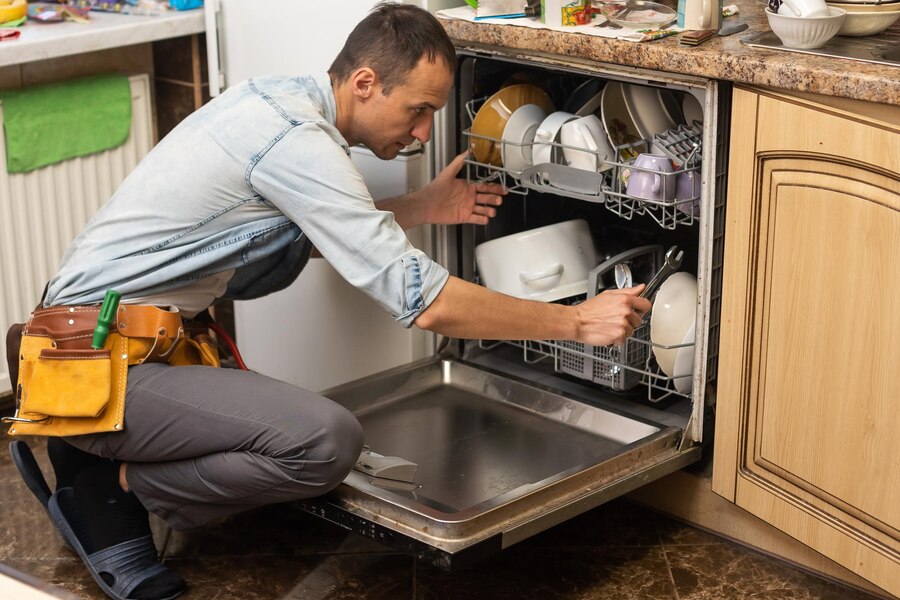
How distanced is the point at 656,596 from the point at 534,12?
1069 mm

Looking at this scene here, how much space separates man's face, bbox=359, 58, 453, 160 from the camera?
192cm

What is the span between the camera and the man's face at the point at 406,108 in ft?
6.31

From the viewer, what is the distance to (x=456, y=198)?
2.28 metres

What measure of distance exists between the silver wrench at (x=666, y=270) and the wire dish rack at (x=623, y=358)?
6 centimetres

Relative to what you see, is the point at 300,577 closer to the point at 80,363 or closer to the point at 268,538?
the point at 268,538

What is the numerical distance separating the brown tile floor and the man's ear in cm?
85

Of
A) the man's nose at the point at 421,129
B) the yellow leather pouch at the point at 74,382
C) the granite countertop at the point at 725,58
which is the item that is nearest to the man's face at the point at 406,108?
the man's nose at the point at 421,129

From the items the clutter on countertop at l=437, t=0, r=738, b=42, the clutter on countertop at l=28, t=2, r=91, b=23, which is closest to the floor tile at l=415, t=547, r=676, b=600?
the clutter on countertop at l=437, t=0, r=738, b=42

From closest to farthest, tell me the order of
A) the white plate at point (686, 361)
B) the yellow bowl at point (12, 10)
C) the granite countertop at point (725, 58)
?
the granite countertop at point (725, 58), the white plate at point (686, 361), the yellow bowl at point (12, 10)

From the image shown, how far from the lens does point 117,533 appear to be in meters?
2.07

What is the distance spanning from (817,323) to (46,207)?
1.72 m

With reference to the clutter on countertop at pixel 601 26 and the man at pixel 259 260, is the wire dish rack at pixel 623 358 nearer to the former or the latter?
the man at pixel 259 260

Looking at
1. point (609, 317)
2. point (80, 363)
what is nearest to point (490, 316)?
point (609, 317)

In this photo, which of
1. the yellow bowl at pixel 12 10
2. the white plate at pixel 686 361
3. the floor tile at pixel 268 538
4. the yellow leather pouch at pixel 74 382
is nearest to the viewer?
the yellow leather pouch at pixel 74 382
